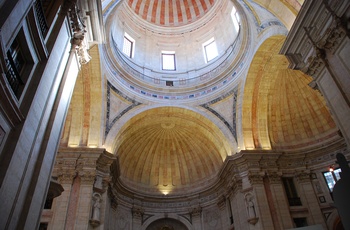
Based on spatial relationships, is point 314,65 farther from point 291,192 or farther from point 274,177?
point 291,192

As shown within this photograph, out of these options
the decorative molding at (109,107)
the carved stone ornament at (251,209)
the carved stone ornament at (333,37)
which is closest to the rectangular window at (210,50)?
the decorative molding at (109,107)

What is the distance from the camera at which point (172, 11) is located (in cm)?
2286

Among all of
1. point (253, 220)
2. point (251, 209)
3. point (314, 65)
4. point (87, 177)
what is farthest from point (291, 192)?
point (87, 177)

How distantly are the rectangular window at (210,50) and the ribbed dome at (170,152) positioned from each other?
510 centimetres

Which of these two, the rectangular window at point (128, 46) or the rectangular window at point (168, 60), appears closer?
the rectangular window at point (128, 46)

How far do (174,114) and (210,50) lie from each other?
609cm

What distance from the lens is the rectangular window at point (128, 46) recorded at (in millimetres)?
19672

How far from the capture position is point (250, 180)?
1460cm

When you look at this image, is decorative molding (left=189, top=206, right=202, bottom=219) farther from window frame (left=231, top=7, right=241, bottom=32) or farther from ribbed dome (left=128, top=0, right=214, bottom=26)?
ribbed dome (left=128, top=0, right=214, bottom=26)

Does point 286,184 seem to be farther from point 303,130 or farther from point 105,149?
point 105,149

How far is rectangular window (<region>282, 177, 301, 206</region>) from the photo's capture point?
14600 millimetres

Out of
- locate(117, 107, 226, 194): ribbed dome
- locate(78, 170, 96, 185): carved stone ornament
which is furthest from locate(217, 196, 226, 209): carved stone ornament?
locate(78, 170, 96, 185): carved stone ornament

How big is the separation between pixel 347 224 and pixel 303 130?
629 inches

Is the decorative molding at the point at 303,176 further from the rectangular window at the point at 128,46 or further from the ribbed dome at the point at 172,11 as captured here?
the ribbed dome at the point at 172,11
